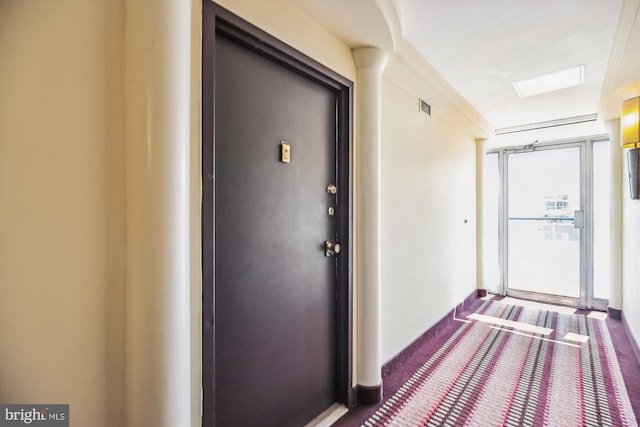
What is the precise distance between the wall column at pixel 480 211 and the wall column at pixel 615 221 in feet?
4.17

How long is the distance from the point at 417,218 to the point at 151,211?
88.7 inches

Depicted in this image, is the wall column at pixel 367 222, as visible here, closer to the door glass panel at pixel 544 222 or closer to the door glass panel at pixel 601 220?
the door glass panel at pixel 544 222

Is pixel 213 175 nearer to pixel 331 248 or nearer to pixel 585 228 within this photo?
pixel 331 248

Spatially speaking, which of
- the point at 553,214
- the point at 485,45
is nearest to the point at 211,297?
the point at 485,45

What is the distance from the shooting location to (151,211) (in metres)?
0.91

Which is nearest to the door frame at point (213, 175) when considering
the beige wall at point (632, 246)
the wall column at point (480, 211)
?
the beige wall at point (632, 246)

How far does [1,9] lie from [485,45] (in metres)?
2.47

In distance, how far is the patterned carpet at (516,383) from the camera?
5.99ft

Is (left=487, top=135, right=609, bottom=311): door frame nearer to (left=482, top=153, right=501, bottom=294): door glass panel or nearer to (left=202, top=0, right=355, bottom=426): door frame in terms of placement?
(left=482, top=153, right=501, bottom=294): door glass panel

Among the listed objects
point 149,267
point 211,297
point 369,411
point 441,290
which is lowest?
point 369,411

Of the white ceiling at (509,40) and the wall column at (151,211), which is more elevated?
the white ceiling at (509,40)

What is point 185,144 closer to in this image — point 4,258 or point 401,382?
point 4,258

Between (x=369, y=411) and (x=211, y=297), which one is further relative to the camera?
(x=369, y=411)

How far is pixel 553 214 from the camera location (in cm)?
422
